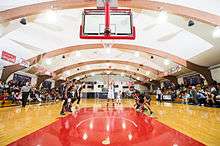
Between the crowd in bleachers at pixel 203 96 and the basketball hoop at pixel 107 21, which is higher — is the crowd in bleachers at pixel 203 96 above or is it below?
below

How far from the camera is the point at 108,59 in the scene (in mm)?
21016

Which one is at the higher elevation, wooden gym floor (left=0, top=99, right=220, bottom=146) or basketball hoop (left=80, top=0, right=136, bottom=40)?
basketball hoop (left=80, top=0, right=136, bottom=40)

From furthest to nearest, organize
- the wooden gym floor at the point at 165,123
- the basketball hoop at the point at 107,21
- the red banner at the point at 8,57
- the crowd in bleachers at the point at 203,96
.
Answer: the crowd in bleachers at the point at 203,96 < the red banner at the point at 8,57 < the basketball hoop at the point at 107,21 < the wooden gym floor at the point at 165,123

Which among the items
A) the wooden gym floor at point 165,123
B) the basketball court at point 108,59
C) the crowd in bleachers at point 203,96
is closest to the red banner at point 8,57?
the basketball court at point 108,59

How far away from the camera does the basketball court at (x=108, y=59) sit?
14.7 feet

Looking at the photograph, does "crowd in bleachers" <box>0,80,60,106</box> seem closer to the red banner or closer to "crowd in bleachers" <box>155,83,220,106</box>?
the red banner

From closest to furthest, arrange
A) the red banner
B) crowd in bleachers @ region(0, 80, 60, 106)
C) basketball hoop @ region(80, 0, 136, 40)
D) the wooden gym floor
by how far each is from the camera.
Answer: the wooden gym floor → basketball hoop @ region(80, 0, 136, 40) → the red banner → crowd in bleachers @ region(0, 80, 60, 106)

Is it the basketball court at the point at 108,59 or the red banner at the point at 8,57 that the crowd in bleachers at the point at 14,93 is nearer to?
the basketball court at the point at 108,59

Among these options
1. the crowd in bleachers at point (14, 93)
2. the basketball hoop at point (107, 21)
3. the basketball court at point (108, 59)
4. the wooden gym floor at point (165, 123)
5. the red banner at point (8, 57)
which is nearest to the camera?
the wooden gym floor at point (165, 123)

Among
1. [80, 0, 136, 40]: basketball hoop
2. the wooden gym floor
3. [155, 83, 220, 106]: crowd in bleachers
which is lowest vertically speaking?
the wooden gym floor

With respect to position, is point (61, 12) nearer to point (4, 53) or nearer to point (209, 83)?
point (4, 53)

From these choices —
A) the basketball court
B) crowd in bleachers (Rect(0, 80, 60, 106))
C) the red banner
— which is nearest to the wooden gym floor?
the basketball court

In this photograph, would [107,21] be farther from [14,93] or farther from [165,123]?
[14,93]

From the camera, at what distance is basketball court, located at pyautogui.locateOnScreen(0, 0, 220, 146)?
176 inches
